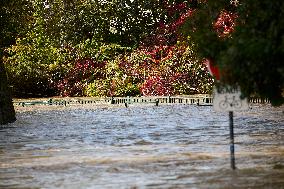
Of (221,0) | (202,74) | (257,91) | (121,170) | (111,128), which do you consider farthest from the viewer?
(202,74)

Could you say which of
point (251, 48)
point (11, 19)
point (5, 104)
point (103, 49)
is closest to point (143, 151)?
point (251, 48)

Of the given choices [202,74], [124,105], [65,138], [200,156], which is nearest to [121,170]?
[200,156]

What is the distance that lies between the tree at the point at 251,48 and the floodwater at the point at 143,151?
126 cm

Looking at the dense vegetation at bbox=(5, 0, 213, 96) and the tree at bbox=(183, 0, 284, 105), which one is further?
the dense vegetation at bbox=(5, 0, 213, 96)

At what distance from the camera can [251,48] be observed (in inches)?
299

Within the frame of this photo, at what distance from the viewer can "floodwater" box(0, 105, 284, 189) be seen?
923cm

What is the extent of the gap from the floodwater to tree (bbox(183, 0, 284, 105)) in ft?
4.13

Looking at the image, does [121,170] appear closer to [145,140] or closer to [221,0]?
[221,0]

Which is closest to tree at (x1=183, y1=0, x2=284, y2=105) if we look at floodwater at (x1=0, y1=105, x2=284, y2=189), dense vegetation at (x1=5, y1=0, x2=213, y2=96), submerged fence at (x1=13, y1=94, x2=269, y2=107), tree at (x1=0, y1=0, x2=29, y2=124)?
floodwater at (x1=0, y1=105, x2=284, y2=189)

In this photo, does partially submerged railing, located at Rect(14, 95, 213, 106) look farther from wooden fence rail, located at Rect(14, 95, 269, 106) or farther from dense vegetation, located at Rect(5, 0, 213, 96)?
dense vegetation, located at Rect(5, 0, 213, 96)

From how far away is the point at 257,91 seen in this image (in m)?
8.47

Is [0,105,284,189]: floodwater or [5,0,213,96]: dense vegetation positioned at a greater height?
[5,0,213,96]: dense vegetation

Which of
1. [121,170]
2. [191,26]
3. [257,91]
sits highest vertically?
[191,26]

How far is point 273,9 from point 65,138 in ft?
26.9
